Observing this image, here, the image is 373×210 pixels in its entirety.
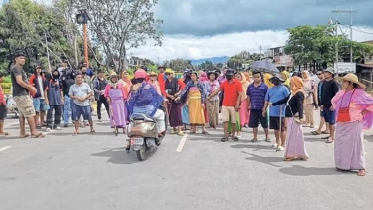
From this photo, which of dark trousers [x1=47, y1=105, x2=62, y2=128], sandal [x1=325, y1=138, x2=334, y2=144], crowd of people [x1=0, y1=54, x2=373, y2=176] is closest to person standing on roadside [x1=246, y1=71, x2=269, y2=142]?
crowd of people [x1=0, y1=54, x2=373, y2=176]

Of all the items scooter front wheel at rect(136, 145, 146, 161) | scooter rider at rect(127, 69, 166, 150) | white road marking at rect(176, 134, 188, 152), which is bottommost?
white road marking at rect(176, 134, 188, 152)

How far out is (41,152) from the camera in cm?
896

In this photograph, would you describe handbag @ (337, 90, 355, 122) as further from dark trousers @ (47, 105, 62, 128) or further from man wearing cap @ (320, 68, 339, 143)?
dark trousers @ (47, 105, 62, 128)

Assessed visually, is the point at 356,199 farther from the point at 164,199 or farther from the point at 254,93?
the point at 254,93

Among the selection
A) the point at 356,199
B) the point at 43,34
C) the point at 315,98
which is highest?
the point at 43,34

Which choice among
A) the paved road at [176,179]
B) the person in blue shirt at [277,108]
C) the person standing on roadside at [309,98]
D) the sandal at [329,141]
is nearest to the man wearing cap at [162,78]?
the paved road at [176,179]

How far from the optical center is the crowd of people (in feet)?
23.4

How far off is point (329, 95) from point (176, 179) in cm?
549

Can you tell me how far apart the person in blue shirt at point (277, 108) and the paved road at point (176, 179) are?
0.39 m

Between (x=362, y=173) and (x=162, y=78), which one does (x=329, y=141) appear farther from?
(x=162, y=78)

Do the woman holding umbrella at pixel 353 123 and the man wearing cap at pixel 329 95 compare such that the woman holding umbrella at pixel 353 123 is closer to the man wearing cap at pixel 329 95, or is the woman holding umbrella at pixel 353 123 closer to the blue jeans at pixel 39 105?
the man wearing cap at pixel 329 95

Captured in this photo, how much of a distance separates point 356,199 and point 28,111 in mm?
7993

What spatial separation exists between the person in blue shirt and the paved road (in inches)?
15.3

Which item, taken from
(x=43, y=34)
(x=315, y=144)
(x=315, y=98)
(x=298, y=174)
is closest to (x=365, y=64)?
(x=43, y=34)
